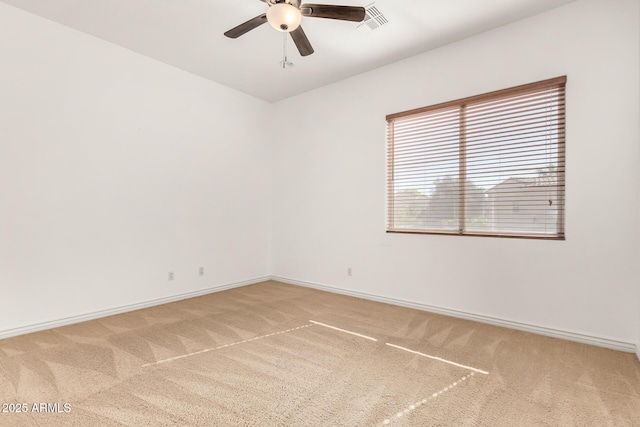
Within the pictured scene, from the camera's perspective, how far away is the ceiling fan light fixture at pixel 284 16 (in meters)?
2.21

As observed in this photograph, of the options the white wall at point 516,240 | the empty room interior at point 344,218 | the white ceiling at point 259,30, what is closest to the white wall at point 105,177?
the empty room interior at point 344,218

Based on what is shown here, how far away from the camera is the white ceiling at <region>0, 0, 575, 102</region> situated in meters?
2.82

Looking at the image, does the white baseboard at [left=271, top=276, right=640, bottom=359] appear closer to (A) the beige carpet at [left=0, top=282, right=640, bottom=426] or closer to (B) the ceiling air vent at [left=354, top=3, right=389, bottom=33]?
(A) the beige carpet at [left=0, top=282, right=640, bottom=426]

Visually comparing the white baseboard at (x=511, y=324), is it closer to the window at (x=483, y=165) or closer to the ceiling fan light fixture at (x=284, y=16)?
the window at (x=483, y=165)

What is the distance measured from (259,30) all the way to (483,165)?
277 cm

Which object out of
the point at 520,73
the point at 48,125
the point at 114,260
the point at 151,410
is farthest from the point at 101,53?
the point at 520,73

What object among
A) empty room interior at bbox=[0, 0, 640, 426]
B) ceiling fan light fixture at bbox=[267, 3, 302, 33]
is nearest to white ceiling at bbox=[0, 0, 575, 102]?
empty room interior at bbox=[0, 0, 640, 426]

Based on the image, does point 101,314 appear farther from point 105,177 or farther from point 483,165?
point 483,165

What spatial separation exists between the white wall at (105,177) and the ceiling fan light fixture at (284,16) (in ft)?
7.76

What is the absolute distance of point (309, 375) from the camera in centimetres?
218

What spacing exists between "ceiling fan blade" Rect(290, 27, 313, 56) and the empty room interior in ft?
0.10

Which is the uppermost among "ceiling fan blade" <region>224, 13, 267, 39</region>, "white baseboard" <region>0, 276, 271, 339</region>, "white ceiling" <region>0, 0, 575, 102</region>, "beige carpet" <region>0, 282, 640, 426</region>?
"white ceiling" <region>0, 0, 575, 102</region>

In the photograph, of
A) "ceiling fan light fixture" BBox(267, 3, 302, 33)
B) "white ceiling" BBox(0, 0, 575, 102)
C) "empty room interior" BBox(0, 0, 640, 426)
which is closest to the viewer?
"empty room interior" BBox(0, 0, 640, 426)

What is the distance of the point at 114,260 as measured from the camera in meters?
3.52
